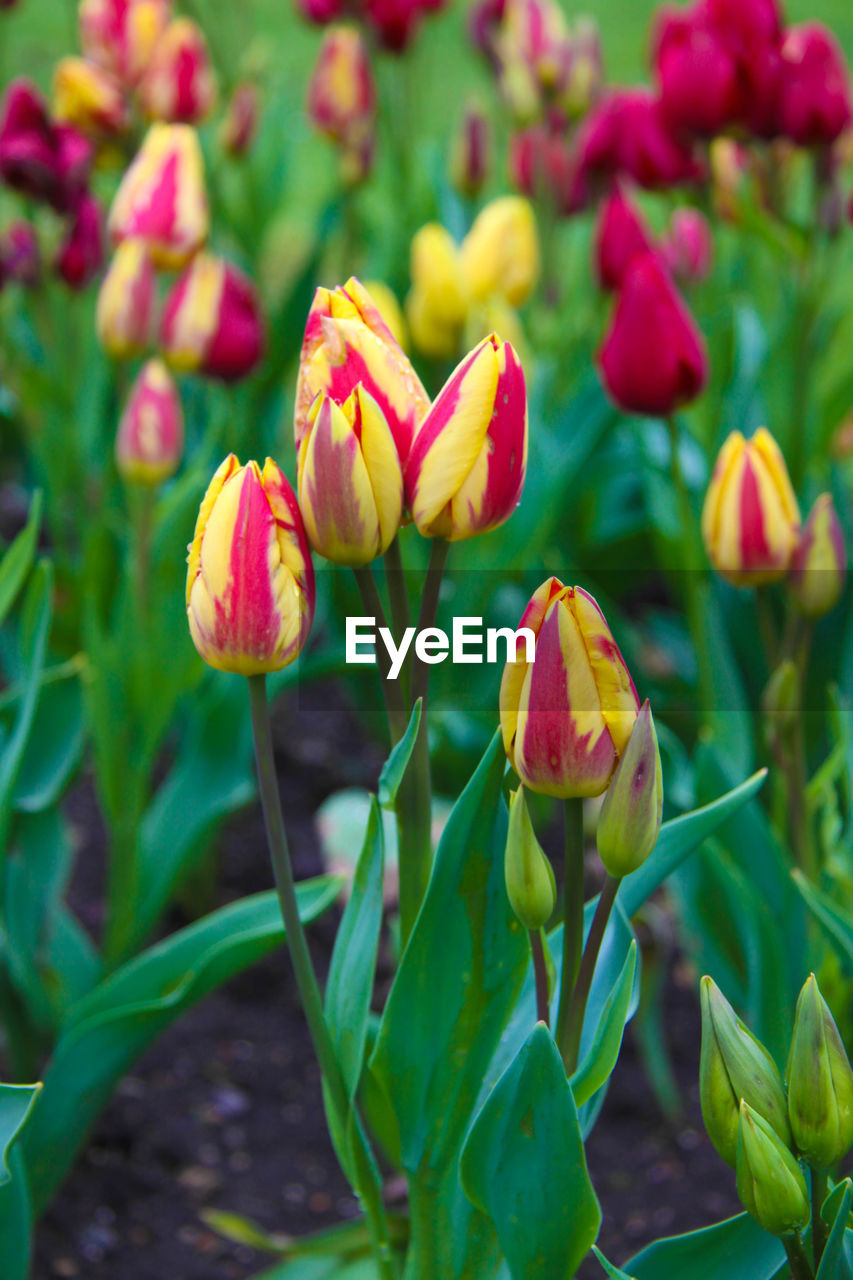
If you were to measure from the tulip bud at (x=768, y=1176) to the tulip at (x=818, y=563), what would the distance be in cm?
45

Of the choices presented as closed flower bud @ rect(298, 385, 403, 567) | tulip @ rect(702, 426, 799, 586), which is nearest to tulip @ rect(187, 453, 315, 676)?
closed flower bud @ rect(298, 385, 403, 567)

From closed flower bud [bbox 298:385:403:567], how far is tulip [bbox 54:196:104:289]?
3.05ft

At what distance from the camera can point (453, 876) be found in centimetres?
64

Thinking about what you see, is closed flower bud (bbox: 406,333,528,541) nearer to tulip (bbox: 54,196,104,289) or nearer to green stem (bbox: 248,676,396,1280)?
green stem (bbox: 248,676,396,1280)

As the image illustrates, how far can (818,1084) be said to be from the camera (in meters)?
0.55

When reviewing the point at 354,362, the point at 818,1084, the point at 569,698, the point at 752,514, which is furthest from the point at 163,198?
the point at 818,1084

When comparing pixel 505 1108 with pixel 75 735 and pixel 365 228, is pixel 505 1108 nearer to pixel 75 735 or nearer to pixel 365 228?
pixel 75 735

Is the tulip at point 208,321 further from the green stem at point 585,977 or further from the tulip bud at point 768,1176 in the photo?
the tulip bud at point 768,1176

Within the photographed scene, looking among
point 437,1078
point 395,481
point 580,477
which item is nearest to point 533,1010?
point 437,1078

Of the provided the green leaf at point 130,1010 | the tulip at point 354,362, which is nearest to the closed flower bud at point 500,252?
the green leaf at point 130,1010

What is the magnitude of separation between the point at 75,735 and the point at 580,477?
0.79m

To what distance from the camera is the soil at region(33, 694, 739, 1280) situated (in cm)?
106

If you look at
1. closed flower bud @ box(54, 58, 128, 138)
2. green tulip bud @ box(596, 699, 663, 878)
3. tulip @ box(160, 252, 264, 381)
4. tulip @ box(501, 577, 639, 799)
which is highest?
closed flower bud @ box(54, 58, 128, 138)

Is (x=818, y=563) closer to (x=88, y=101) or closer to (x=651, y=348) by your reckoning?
(x=651, y=348)
